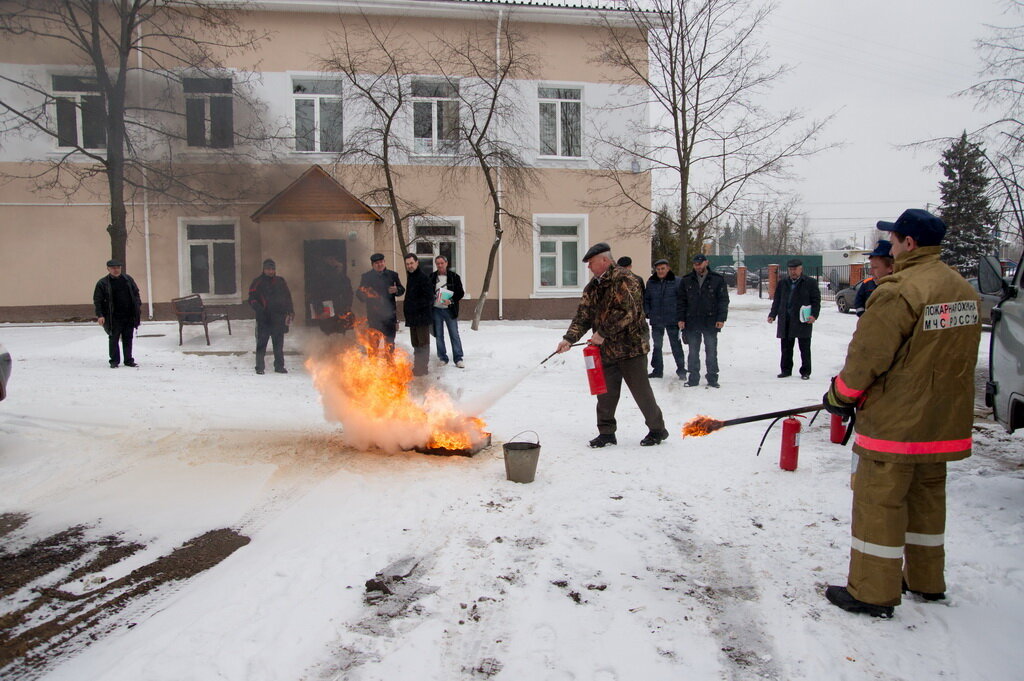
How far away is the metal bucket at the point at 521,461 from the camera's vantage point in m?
5.68

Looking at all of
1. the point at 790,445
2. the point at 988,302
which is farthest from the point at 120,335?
the point at 988,302

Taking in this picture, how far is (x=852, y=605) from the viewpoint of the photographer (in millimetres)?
3564

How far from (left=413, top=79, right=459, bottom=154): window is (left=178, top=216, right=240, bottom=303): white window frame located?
6.37m

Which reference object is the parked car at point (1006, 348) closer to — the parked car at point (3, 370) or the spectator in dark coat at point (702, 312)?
the spectator in dark coat at point (702, 312)

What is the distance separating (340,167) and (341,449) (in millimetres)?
11690

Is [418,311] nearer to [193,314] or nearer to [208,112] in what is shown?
[208,112]

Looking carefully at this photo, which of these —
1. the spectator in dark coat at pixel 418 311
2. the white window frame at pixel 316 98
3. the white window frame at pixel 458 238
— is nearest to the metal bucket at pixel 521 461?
the spectator in dark coat at pixel 418 311

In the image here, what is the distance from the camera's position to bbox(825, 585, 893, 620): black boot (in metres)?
3.51

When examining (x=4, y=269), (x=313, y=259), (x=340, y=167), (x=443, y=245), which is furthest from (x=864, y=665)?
(x=4, y=269)

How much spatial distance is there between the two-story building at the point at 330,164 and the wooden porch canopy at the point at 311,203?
0.18 ft

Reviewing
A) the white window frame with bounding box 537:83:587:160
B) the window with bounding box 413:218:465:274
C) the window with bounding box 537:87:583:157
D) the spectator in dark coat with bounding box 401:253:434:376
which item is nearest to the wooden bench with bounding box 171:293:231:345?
the spectator in dark coat with bounding box 401:253:434:376

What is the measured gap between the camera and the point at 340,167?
54.9 feet

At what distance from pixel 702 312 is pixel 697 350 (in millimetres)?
645

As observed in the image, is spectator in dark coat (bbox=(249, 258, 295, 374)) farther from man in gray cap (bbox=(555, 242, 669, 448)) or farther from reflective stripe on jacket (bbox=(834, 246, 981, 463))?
reflective stripe on jacket (bbox=(834, 246, 981, 463))
